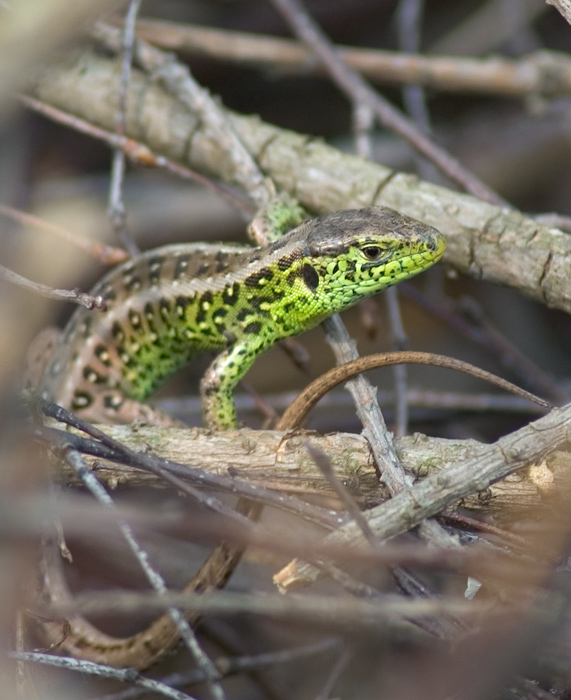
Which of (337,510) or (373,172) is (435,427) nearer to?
(373,172)

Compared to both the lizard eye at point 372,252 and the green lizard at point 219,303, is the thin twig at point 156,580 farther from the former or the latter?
the lizard eye at point 372,252

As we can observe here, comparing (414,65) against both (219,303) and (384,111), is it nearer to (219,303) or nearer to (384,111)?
(384,111)

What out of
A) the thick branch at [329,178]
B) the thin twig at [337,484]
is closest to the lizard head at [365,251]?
the thick branch at [329,178]

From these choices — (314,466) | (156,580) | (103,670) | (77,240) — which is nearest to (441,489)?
(314,466)

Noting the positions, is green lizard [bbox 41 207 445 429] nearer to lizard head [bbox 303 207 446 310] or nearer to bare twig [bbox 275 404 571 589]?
lizard head [bbox 303 207 446 310]

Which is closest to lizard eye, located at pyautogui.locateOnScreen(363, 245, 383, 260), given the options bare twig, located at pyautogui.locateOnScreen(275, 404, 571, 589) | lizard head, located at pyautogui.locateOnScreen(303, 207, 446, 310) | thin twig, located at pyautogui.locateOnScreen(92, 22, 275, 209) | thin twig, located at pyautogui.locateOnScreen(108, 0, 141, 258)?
lizard head, located at pyautogui.locateOnScreen(303, 207, 446, 310)

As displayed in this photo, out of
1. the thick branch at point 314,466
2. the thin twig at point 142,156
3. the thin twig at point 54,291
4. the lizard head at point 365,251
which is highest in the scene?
the thin twig at point 142,156

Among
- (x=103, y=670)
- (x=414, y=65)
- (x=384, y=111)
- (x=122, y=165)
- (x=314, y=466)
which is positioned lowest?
(x=103, y=670)

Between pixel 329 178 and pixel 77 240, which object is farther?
pixel 329 178
